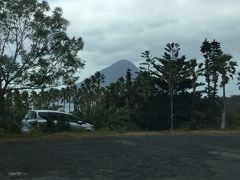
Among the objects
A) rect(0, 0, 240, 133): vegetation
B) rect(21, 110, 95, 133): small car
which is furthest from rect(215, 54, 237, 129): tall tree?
rect(21, 110, 95, 133): small car

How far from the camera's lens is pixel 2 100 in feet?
80.6

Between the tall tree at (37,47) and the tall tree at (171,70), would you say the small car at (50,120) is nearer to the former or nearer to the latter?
the tall tree at (37,47)

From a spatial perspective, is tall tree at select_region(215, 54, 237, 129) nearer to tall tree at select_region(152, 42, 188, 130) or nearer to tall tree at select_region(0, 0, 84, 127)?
tall tree at select_region(152, 42, 188, 130)

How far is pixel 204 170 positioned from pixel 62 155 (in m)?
4.33

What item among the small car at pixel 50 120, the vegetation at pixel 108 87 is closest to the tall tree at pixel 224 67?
the vegetation at pixel 108 87

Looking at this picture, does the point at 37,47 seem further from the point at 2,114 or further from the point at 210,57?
the point at 210,57

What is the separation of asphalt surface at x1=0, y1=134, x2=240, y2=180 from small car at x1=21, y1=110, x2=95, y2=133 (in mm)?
7996

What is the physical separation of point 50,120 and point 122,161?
12.9 metres

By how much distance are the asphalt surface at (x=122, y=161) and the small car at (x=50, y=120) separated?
8.00m

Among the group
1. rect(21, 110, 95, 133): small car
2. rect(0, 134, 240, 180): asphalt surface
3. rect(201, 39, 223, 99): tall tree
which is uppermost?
rect(201, 39, 223, 99): tall tree

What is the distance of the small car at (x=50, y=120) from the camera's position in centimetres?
2622

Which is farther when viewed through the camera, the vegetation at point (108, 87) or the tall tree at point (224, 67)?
the tall tree at point (224, 67)

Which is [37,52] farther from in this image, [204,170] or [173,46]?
[173,46]

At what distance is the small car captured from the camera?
26219 mm
